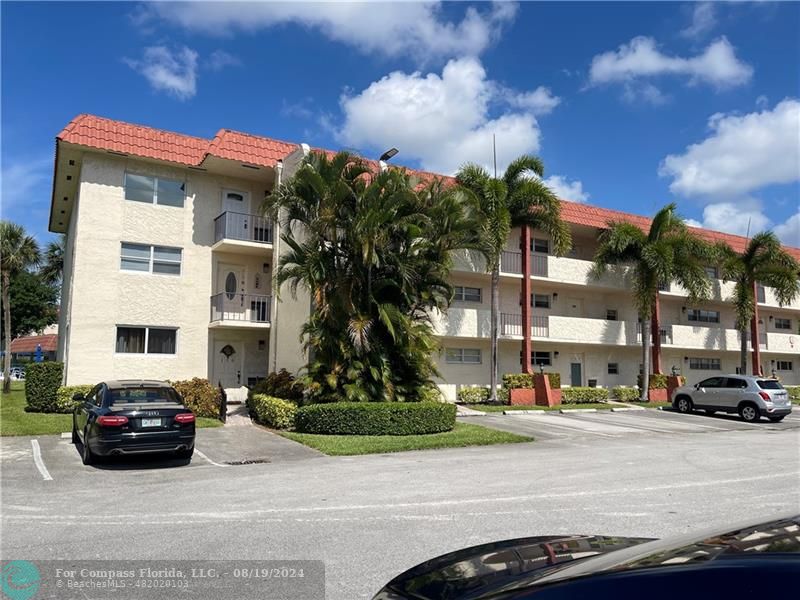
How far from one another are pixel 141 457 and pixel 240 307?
1085cm

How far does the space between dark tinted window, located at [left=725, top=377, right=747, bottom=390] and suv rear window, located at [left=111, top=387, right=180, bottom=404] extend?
20784 millimetres

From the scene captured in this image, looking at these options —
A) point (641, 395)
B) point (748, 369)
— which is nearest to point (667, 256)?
point (641, 395)

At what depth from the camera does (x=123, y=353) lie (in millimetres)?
21812

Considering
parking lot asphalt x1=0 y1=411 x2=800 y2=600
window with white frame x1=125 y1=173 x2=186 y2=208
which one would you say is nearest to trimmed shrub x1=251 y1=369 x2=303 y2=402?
parking lot asphalt x1=0 y1=411 x2=800 y2=600

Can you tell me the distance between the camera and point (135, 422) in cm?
1138

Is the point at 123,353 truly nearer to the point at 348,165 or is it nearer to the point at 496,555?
the point at 348,165

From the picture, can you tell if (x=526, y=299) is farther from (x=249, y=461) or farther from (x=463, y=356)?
(x=249, y=461)

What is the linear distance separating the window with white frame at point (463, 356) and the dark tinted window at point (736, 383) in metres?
10.1

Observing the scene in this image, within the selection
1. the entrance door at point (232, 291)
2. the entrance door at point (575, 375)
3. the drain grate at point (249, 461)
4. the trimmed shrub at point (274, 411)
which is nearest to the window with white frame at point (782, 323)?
the entrance door at point (575, 375)

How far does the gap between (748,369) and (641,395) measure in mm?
11763

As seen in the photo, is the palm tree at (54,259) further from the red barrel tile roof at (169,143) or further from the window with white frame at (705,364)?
the window with white frame at (705,364)

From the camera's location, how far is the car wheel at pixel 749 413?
75.5ft

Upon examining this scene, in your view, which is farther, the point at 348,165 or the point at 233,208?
the point at 233,208

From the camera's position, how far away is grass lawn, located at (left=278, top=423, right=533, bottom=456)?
45.7 feet
